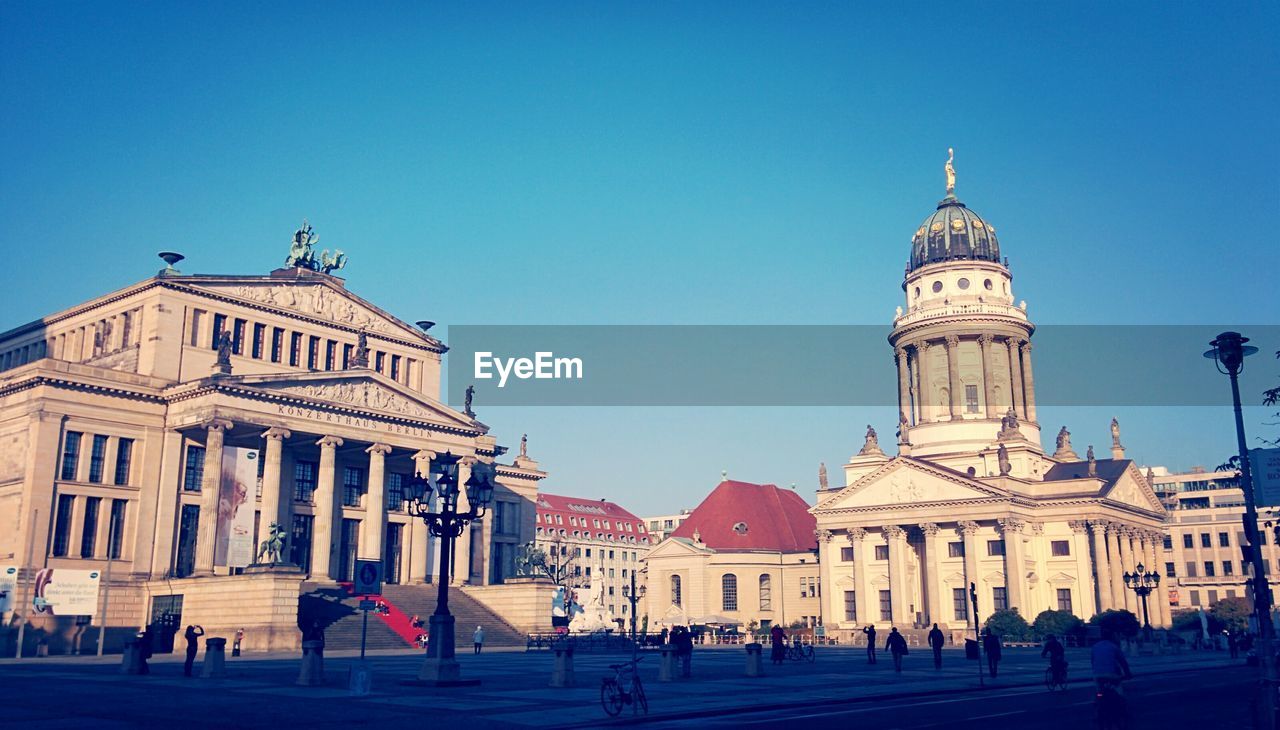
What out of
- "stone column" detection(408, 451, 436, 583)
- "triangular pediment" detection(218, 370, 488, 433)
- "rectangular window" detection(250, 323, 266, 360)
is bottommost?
"stone column" detection(408, 451, 436, 583)

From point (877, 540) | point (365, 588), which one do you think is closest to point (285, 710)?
point (365, 588)

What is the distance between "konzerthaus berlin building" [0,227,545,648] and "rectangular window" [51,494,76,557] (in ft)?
0.23

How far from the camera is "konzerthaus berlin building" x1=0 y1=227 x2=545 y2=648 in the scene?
5653 cm

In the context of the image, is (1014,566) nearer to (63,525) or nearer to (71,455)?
(63,525)

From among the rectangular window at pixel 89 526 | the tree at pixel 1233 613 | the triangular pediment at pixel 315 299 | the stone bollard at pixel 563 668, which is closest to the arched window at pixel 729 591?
the triangular pediment at pixel 315 299

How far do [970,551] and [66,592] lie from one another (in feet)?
211

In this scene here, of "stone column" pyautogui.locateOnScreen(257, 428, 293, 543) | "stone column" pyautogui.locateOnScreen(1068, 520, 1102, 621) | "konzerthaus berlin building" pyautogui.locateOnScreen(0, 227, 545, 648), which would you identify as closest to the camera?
"konzerthaus berlin building" pyautogui.locateOnScreen(0, 227, 545, 648)

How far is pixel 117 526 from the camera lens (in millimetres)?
59438

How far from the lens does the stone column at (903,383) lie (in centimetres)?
10112

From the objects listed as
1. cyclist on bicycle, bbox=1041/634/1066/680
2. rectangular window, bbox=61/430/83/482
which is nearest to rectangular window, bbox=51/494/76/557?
rectangular window, bbox=61/430/83/482

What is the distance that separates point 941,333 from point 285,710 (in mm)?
82989

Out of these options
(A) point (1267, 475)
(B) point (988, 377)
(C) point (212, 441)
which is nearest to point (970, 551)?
(B) point (988, 377)

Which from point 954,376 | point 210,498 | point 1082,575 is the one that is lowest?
point 1082,575

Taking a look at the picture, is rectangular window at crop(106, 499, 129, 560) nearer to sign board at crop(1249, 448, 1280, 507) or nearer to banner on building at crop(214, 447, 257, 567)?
banner on building at crop(214, 447, 257, 567)
